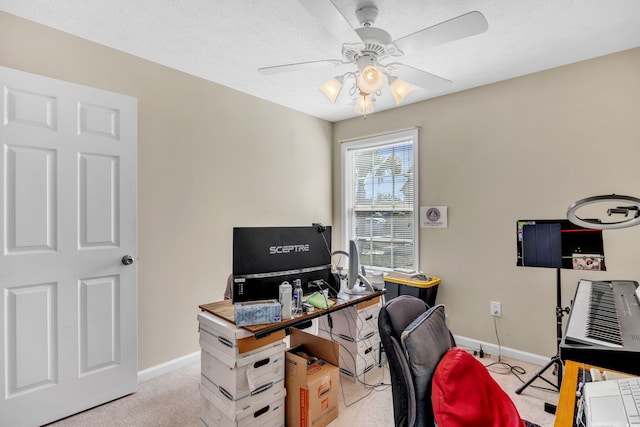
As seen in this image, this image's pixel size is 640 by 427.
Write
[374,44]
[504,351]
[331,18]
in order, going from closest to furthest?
1. [331,18]
2. [374,44]
3. [504,351]

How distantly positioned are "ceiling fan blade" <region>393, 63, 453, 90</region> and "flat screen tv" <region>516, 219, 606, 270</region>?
53.6 inches

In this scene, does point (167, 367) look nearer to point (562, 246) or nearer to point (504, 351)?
point (504, 351)

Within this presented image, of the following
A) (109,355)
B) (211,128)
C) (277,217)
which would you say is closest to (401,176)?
(277,217)

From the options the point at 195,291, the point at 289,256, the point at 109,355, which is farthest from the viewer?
the point at 195,291

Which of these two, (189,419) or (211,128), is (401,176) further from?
(189,419)

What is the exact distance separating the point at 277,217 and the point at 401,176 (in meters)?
1.51

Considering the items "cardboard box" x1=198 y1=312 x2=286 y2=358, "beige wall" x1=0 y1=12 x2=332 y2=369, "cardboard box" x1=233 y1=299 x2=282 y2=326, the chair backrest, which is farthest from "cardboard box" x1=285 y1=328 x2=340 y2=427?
"beige wall" x1=0 y1=12 x2=332 y2=369

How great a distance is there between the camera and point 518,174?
284 centimetres

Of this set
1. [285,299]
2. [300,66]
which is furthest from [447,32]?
[285,299]

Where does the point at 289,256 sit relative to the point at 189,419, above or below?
above

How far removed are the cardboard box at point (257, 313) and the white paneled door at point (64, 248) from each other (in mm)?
1169

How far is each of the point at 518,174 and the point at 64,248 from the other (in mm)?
3596

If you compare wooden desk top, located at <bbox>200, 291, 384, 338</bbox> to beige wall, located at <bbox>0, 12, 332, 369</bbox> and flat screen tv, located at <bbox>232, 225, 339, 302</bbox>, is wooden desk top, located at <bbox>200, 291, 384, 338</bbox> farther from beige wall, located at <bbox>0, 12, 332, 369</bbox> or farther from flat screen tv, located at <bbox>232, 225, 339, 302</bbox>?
beige wall, located at <bbox>0, 12, 332, 369</bbox>

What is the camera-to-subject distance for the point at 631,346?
98cm
